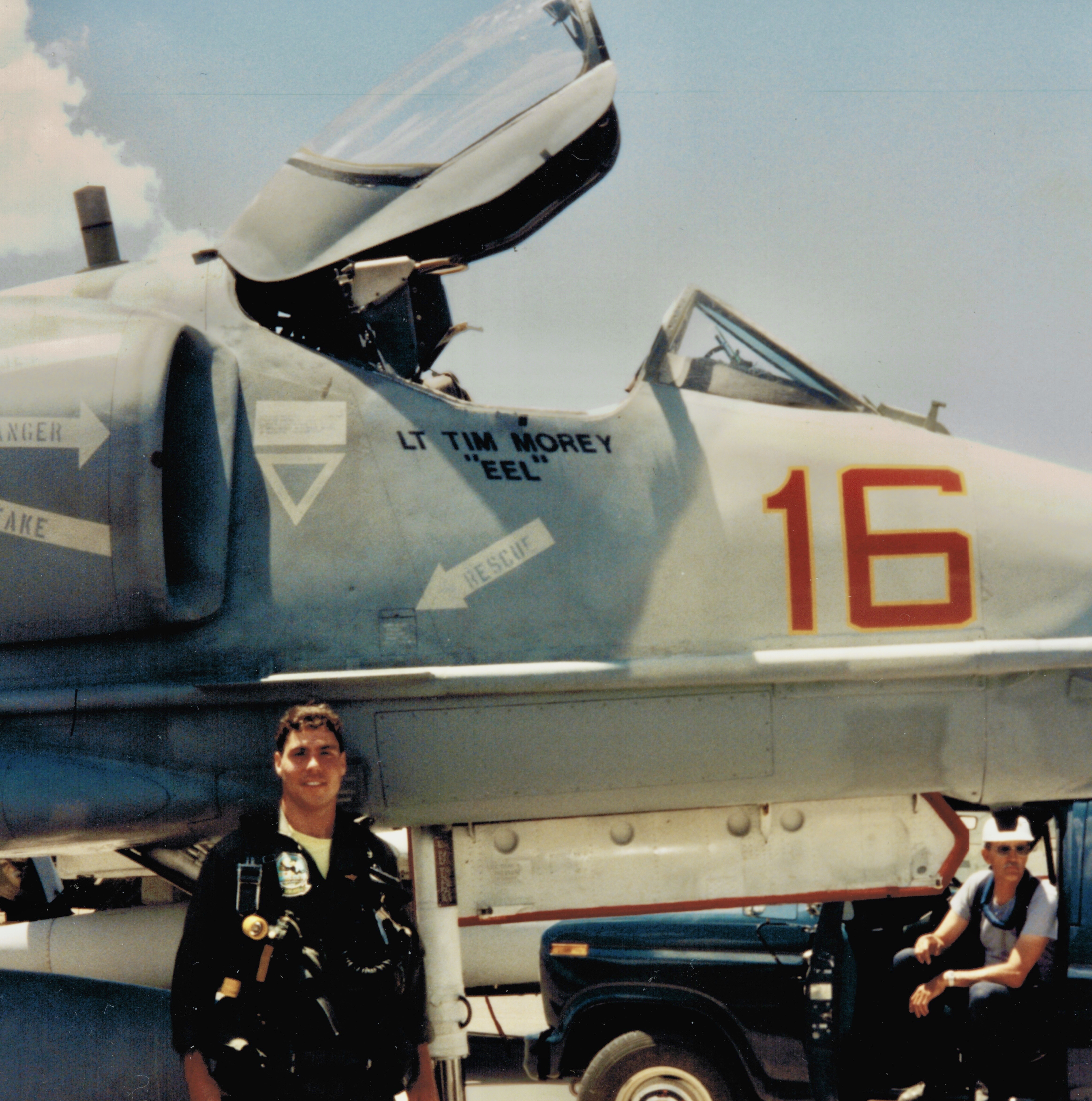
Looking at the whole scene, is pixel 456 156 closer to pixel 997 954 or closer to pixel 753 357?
pixel 753 357

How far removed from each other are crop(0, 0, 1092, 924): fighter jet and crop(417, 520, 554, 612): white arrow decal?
0.04 ft

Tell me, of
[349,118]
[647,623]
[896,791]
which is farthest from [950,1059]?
[349,118]

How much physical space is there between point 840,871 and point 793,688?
86cm

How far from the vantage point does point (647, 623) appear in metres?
4.29

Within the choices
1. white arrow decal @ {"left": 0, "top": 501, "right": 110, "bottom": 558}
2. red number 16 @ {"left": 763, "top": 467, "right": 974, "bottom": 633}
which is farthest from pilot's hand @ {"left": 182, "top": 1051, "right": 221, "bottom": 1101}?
red number 16 @ {"left": 763, "top": 467, "right": 974, "bottom": 633}

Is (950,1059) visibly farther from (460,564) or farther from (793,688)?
(460,564)

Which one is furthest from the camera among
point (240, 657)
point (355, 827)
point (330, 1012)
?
point (240, 657)

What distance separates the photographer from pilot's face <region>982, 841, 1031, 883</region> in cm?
465

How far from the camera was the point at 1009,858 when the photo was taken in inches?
183

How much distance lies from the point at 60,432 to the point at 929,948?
406cm

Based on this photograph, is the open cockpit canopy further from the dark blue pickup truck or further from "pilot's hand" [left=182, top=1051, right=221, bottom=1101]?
the dark blue pickup truck

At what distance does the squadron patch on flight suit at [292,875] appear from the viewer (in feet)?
10.1

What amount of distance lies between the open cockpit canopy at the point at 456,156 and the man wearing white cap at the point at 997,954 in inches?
129

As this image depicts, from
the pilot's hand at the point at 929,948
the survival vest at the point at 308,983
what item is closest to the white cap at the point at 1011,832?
the pilot's hand at the point at 929,948
